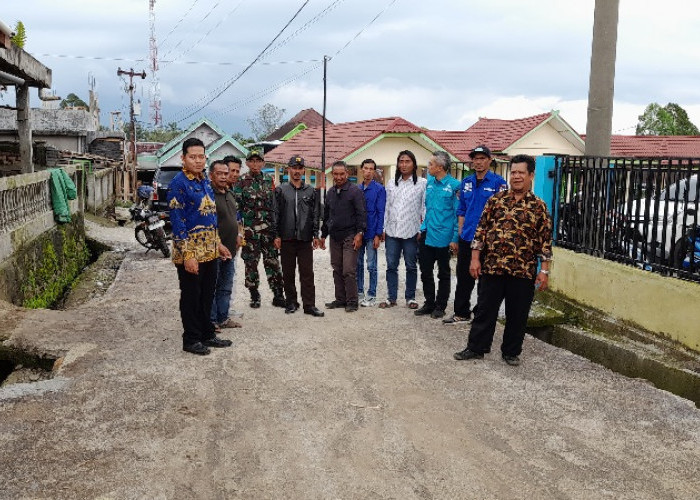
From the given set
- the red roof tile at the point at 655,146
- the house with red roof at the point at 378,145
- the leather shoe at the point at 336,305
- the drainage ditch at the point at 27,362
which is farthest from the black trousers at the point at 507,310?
the red roof tile at the point at 655,146

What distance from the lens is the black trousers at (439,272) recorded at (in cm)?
714

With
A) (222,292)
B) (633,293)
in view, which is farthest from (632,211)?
(222,292)

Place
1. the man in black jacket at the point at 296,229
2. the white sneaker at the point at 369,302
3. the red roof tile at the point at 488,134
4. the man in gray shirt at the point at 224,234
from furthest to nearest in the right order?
the red roof tile at the point at 488,134 < the white sneaker at the point at 369,302 < the man in black jacket at the point at 296,229 < the man in gray shirt at the point at 224,234

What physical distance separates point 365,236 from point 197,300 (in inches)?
102

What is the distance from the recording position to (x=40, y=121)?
39.0 m

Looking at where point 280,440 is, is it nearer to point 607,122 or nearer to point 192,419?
point 192,419

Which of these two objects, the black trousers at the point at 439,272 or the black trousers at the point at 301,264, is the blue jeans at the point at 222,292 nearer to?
the black trousers at the point at 301,264

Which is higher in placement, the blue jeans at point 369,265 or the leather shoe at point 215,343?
the blue jeans at point 369,265

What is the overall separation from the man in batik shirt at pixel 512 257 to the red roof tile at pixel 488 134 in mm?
17051

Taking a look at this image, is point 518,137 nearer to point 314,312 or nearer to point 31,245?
point 314,312

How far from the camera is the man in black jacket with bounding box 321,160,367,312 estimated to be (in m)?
7.28

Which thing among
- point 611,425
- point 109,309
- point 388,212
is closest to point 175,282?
point 109,309

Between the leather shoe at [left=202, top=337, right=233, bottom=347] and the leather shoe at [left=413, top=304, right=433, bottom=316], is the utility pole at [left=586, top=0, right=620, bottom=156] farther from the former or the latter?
the leather shoe at [left=202, top=337, right=233, bottom=347]

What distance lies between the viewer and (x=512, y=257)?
17.6 feet
